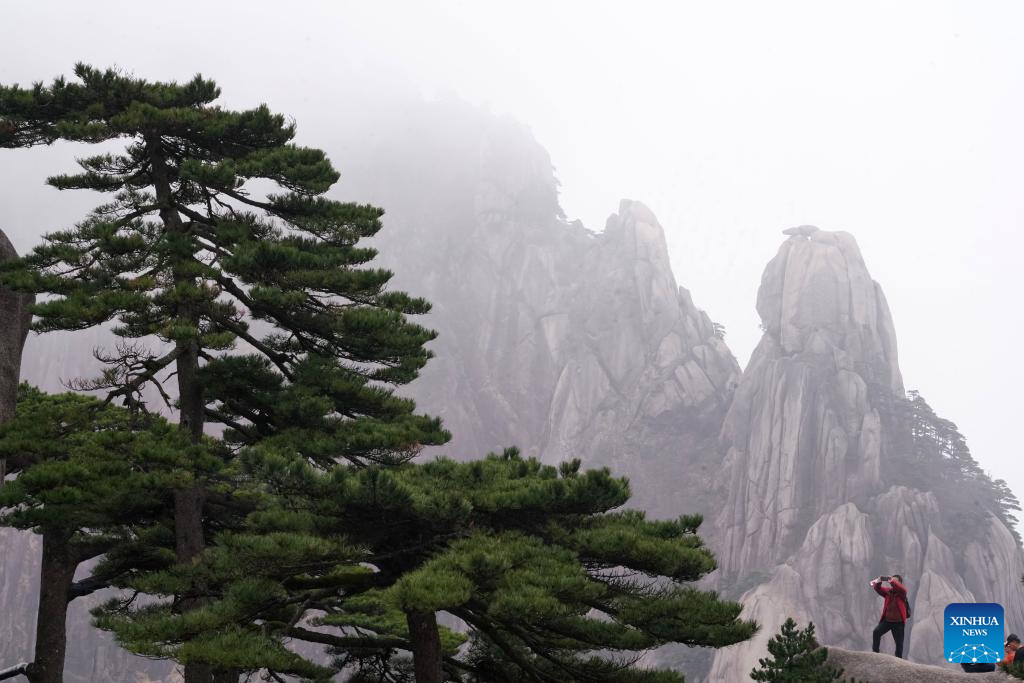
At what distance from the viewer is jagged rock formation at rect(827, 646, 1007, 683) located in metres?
11.3

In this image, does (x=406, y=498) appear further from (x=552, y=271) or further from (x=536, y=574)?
(x=552, y=271)

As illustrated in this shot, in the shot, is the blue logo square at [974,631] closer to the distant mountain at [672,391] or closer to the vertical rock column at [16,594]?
the distant mountain at [672,391]

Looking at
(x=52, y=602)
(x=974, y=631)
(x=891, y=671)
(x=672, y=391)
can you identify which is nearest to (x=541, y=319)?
(x=672, y=391)

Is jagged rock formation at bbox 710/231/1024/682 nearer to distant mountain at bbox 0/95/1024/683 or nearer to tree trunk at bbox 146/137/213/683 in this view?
distant mountain at bbox 0/95/1024/683

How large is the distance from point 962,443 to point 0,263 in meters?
70.2

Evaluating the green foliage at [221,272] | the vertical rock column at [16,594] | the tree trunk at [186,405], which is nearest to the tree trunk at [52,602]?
the tree trunk at [186,405]

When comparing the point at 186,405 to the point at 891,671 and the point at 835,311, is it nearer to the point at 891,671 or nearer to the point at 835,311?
the point at 891,671

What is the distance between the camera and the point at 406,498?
8.78m

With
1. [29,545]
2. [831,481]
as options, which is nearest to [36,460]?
[831,481]

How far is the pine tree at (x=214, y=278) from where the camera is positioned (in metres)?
12.2

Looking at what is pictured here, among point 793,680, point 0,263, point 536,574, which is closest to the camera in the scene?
point 536,574

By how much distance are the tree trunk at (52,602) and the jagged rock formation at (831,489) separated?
4633cm

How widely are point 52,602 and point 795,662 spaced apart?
450 inches

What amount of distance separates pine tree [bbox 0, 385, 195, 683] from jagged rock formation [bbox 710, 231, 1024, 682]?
46.5 meters
